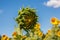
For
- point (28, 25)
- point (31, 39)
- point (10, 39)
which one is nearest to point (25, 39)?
point (31, 39)

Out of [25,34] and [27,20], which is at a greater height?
[27,20]

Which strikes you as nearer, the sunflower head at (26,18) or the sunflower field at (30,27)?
the sunflower field at (30,27)

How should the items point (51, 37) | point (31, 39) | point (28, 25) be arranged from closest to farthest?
point (51, 37), point (31, 39), point (28, 25)

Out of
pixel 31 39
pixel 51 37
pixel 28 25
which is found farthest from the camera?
pixel 28 25

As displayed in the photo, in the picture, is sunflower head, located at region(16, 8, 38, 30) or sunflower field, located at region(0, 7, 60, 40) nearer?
sunflower field, located at region(0, 7, 60, 40)

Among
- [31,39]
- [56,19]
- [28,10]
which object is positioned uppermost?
[28,10]

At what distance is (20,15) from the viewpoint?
949 cm

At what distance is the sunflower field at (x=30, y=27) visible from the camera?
6812 millimetres

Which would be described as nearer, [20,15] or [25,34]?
[25,34]

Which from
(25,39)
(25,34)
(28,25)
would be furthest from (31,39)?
(28,25)

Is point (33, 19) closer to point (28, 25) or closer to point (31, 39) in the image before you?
point (28, 25)

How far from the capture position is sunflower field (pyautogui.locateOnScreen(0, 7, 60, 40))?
22.4 ft

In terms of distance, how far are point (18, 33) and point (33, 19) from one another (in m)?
1.57

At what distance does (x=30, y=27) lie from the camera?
9.17 m
